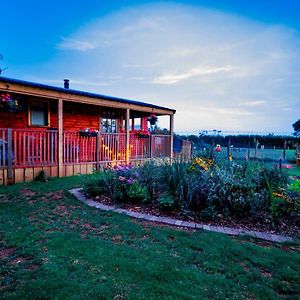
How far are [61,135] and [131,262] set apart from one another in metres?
5.82

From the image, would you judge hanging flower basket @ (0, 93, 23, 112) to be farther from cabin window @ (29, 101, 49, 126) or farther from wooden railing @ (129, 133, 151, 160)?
wooden railing @ (129, 133, 151, 160)

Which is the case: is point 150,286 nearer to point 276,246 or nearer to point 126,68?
point 276,246

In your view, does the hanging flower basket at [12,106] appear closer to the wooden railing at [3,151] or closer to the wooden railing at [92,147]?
the wooden railing at [3,151]

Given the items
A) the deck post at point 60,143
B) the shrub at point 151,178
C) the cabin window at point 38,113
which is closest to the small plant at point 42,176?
the deck post at point 60,143

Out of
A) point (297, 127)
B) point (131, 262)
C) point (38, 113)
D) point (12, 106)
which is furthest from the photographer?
point (297, 127)

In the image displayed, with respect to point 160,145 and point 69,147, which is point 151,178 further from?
point 160,145

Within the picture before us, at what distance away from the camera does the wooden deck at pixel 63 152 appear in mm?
6305

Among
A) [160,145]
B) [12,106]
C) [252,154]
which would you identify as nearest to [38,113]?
[12,106]

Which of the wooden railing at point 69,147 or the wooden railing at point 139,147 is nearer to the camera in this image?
the wooden railing at point 69,147

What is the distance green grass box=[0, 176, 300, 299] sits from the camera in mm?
1827

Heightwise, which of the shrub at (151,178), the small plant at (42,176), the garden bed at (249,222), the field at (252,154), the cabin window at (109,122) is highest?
the cabin window at (109,122)

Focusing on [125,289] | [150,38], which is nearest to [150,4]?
[150,38]

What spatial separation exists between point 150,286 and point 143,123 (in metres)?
12.1

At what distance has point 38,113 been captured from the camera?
9.11 meters
